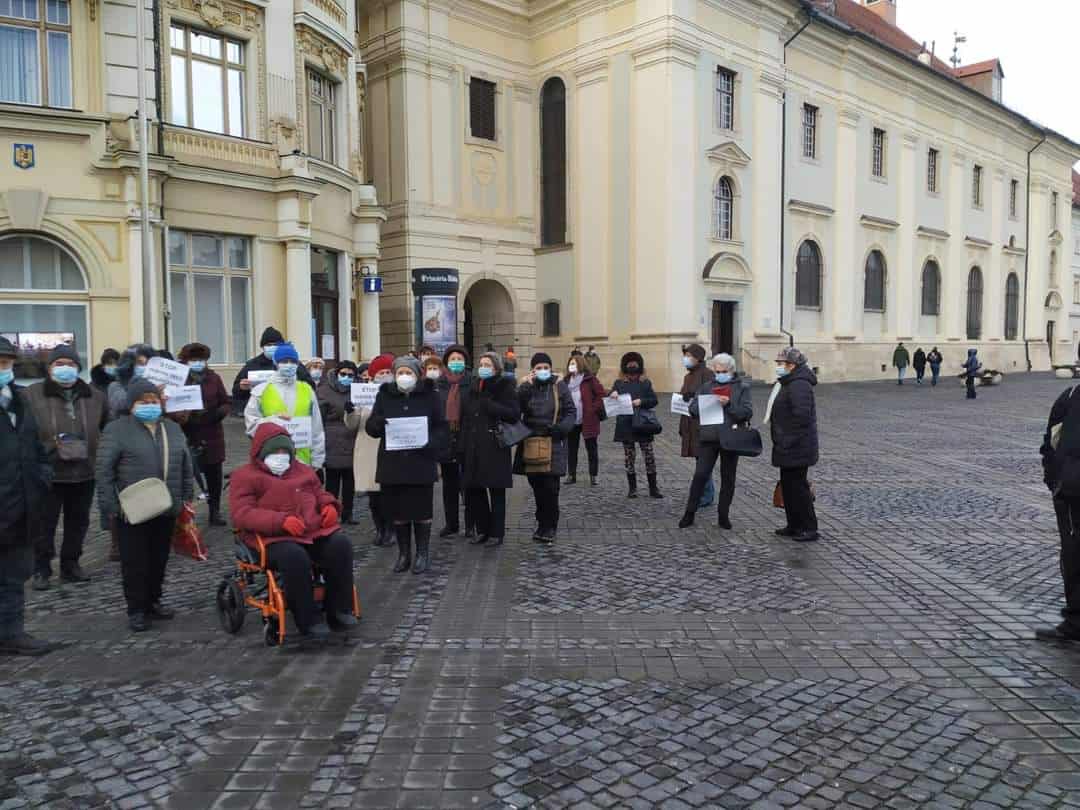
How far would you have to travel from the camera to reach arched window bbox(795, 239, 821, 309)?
1443 inches

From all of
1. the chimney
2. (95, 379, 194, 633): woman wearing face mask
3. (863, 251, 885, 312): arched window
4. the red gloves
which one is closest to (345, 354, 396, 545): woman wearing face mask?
(95, 379, 194, 633): woman wearing face mask

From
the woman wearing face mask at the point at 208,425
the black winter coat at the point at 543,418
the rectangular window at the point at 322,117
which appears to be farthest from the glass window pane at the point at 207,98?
the black winter coat at the point at 543,418

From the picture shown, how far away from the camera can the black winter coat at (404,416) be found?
734 cm

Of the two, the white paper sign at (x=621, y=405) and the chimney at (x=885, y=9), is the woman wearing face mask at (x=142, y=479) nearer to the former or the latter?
the white paper sign at (x=621, y=405)

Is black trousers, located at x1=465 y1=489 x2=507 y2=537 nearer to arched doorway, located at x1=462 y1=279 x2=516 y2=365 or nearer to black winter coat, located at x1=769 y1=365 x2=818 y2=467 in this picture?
black winter coat, located at x1=769 y1=365 x2=818 y2=467

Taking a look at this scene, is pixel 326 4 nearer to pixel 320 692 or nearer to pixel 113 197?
pixel 113 197

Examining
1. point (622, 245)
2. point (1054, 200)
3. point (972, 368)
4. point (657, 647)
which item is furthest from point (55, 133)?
point (1054, 200)

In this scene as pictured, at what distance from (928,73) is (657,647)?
4543cm

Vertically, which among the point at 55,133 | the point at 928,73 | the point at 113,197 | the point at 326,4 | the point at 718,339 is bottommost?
the point at 718,339

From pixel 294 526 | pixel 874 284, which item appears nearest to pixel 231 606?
pixel 294 526

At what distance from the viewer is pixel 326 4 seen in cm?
2089

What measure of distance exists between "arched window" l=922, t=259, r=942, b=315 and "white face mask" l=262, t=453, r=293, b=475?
45.3m

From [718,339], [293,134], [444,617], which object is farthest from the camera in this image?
[718,339]

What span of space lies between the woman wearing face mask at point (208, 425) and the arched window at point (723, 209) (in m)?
Answer: 25.2
